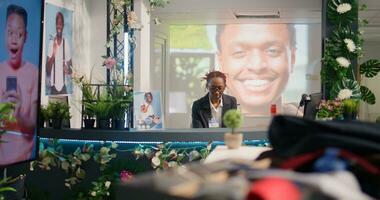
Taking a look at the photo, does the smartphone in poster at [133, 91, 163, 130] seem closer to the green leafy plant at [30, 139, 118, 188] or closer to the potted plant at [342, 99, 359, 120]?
the green leafy plant at [30, 139, 118, 188]

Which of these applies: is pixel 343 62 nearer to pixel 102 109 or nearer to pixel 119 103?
pixel 119 103

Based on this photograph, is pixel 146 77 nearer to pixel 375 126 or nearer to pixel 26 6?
pixel 26 6

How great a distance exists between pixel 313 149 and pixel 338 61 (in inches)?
147

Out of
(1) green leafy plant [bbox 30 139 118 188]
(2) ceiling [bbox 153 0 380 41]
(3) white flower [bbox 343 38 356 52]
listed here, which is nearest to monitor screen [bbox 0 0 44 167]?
(1) green leafy plant [bbox 30 139 118 188]

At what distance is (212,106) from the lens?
435 centimetres

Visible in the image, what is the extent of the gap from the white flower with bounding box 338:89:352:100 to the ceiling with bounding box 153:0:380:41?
310 cm

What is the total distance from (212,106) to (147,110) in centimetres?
81

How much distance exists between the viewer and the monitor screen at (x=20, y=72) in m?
2.53

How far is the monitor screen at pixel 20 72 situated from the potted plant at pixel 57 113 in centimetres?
85

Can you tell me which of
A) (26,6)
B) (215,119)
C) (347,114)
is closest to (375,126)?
(26,6)

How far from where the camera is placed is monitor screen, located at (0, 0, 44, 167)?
2527 millimetres

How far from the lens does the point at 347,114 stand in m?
3.86

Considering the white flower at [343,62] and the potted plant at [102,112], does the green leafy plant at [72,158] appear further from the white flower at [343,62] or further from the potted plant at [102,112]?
the white flower at [343,62]

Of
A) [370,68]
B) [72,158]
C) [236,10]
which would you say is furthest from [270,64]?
[72,158]
